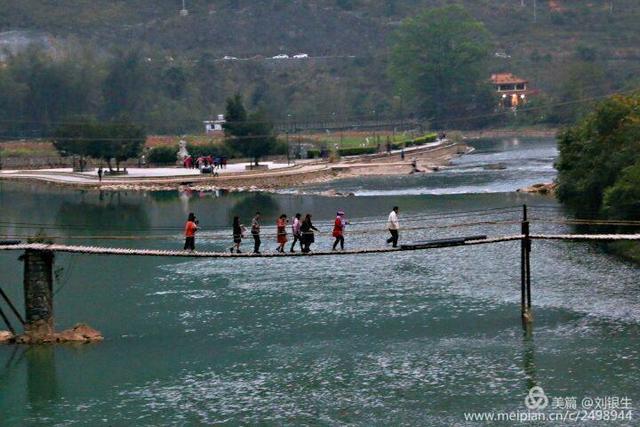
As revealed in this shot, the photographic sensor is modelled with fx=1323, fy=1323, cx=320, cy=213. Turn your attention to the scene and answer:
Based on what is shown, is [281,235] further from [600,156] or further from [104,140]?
[104,140]

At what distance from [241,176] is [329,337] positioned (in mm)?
65317

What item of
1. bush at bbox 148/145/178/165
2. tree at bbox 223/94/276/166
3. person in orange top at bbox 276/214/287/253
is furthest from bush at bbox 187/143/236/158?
person in orange top at bbox 276/214/287/253

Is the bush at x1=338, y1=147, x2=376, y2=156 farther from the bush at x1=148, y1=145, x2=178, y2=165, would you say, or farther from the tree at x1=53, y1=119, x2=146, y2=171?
the tree at x1=53, y1=119, x2=146, y2=171

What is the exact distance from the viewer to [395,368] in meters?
44.8

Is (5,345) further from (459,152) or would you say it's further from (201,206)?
(459,152)

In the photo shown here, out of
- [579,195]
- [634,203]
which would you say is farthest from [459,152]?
[634,203]

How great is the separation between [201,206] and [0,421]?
54619 mm

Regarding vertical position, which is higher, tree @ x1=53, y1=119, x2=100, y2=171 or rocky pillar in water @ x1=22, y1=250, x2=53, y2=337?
tree @ x1=53, y1=119, x2=100, y2=171

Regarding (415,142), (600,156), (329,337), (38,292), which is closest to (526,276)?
(329,337)

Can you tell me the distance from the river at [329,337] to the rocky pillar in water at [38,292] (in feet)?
2.95

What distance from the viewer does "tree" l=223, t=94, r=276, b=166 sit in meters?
125

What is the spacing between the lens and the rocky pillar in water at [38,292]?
4853 cm

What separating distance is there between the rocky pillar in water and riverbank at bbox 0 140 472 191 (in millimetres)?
59601

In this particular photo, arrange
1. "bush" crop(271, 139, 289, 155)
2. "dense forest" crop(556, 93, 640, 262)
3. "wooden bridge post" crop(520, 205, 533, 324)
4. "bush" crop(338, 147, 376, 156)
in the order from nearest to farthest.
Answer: "wooden bridge post" crop(520, 205, 533, 324) < "dense forest" crop(556, 93, 640, 262) < "bush" crop(271, 139, 289, 155) < "bush" crop(338, 147, 376, 156)
